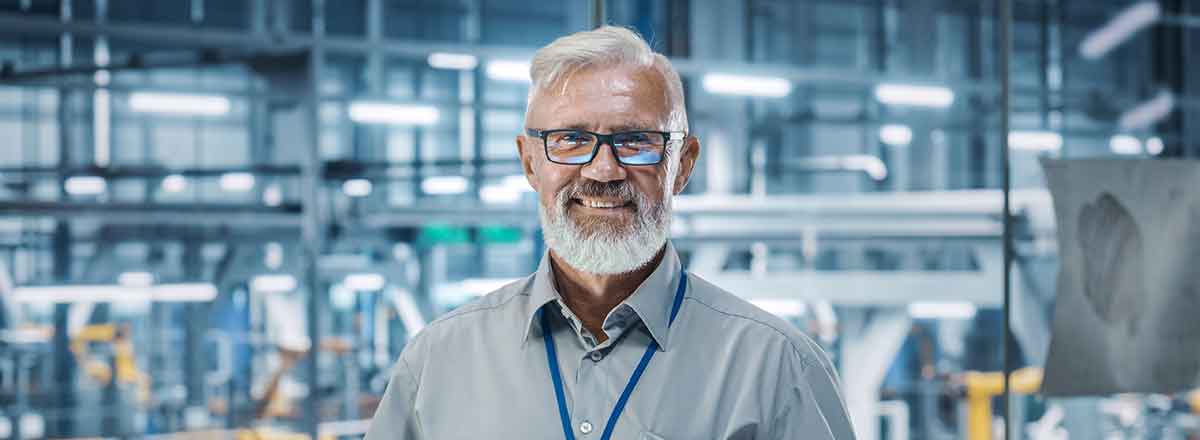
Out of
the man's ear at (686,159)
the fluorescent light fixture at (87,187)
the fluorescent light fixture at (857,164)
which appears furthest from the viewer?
the fluorescent light fixture at (857,164)

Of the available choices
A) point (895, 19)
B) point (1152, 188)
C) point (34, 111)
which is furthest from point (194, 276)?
point (895, 19)

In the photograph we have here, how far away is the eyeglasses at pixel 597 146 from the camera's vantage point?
1316 millimetres

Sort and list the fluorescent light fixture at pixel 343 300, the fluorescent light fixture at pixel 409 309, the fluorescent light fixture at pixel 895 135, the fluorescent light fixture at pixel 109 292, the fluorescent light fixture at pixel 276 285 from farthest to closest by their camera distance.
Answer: the fluorescent light fixture at pixel 343 300, the fluorescent light fixture at pixel 895 135, the fluorescent light fixture at pixel 276 285, the fluorescent light fixture at pixel 409 309, the fluorescent light fixture at pixel 109 292

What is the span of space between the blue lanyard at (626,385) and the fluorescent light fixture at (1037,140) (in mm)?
12164

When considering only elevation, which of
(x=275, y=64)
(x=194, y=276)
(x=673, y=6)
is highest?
(x=673, y=6)

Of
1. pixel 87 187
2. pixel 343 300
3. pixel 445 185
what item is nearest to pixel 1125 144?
pixel 445 185

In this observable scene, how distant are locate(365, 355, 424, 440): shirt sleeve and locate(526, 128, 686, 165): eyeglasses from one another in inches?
13.2

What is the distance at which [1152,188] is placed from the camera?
278 centimetres

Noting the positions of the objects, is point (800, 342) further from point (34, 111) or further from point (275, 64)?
point (34, 111)

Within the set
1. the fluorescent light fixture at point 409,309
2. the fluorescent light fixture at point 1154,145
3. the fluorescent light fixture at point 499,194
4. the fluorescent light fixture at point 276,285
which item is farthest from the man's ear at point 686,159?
the fluorescent light fixture at point 1154,145

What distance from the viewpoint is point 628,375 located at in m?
1.35

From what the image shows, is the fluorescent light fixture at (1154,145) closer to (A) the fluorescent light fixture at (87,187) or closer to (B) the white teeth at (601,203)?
(A) the fluorescent light fixture at (87,187)

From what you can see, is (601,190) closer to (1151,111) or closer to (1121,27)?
(1151,111)

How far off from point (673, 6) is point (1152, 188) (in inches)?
252
